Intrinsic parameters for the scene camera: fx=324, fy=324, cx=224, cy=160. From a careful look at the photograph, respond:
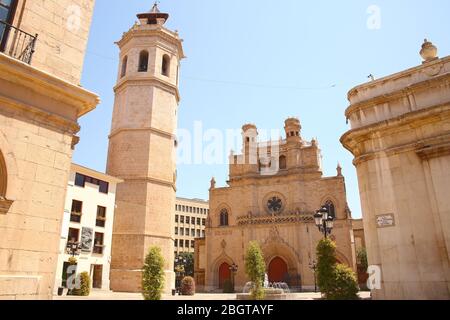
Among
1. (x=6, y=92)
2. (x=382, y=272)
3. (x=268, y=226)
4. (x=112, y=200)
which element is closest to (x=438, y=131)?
(x=382, y=272)

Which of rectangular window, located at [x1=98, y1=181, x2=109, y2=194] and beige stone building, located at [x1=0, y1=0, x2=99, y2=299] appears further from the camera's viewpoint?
rectangular window, located at [x1=98, y1=181, x2=109, y2=194]

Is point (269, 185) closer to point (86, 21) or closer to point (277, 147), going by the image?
point (277, 147)

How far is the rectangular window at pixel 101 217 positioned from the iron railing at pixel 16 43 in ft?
58.1

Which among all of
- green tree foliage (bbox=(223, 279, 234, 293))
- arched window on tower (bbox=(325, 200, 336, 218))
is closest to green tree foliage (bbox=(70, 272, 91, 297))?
green tree foliage (bbox=(223, 279, 234, 293))

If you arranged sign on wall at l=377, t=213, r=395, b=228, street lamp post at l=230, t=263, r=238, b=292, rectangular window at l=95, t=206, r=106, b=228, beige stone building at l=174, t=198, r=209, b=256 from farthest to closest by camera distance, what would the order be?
beige stone building at l=174, t=198, r=209, b=256, street lamp post at l=230, t=263, r=238, b=292, rectangular window at l=95, t=206, r=106, b=228, sign on wall at l=377, t=213, r=395, b=228

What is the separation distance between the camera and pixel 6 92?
576 centimetres

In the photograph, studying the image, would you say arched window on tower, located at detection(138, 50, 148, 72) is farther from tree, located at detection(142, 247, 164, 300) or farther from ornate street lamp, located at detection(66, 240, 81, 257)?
tree, located at detection(142, 247, 164, 300)

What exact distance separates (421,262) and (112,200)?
20.1 m

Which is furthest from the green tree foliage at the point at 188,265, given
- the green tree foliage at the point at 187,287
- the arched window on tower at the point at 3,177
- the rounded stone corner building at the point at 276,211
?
the arched window on tower at the point at 3,177

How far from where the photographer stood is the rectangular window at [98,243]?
70.4ft

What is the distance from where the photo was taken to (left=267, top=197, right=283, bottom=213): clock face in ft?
117

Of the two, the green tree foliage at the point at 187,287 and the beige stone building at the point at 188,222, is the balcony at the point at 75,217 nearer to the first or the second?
the green tree foliage at the point at 187,287

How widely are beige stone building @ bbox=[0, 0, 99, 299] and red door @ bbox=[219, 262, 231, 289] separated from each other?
3084cm

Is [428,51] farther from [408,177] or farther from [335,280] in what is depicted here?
[335,280]
